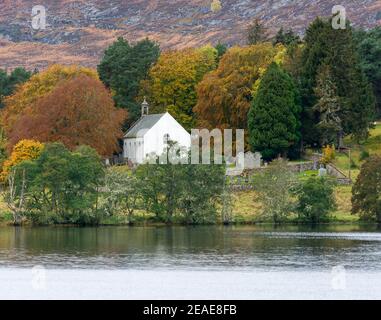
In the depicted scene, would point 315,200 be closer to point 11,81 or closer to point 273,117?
point 273,117

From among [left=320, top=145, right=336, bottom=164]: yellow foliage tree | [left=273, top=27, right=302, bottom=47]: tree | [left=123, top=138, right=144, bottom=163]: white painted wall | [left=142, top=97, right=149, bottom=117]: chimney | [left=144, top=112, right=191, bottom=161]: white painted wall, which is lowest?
[left=320, top=145, right=336, bottom=164]: yellow foliage tree

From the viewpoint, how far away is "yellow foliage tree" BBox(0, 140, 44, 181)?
119562 mm

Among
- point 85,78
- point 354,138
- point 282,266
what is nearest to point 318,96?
point 354,138

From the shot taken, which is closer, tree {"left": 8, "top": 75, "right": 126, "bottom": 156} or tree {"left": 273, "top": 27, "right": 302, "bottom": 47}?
tree {"left": 8, "top": 75, "right": 126, "bottom": 156}

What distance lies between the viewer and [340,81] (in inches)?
5157

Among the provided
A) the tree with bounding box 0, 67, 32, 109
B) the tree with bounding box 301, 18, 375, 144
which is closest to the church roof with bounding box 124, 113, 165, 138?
the tree with bounding box 301, 18, 375, 144

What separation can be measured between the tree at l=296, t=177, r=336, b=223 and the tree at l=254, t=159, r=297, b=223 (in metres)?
0.90

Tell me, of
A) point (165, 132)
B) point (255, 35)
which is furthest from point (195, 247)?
point (255, 35)

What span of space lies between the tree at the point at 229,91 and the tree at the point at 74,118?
950 centimetres

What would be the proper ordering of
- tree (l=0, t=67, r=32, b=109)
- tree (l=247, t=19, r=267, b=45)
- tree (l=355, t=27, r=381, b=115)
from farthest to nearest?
tree (l=0, t=67, r=32, b=109), tree (l=247, t=19, r=267, b=45), tree (l=355, t=27, r=381, b=115)

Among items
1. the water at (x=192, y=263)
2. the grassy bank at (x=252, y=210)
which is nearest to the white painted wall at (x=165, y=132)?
the grassy bank at (x=252, y=210)

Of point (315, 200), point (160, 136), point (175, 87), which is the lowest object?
point (315, 200)

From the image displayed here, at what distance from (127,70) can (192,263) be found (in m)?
75.0

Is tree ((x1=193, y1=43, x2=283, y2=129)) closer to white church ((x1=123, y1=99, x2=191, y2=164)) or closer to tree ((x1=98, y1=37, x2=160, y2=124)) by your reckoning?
white church ((x1=123, y1=99, x2=191, y2=164))
